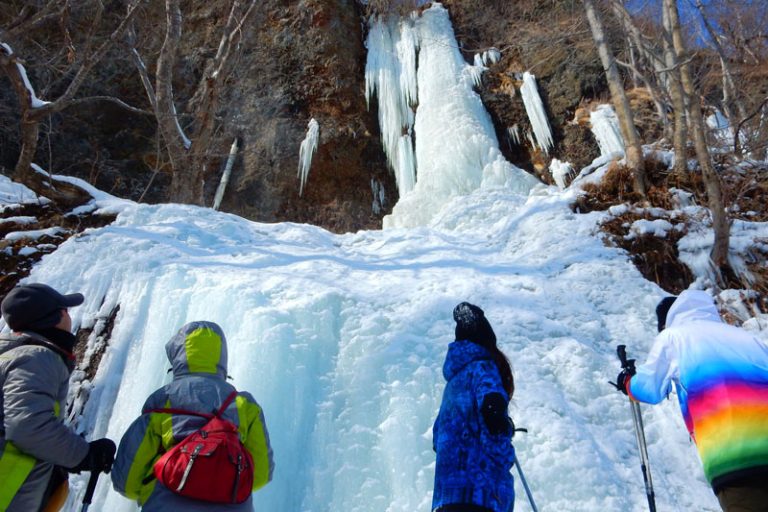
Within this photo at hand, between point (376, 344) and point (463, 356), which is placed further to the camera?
point (376, 344)

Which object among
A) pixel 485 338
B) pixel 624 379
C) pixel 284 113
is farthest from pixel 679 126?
pixel 284 113

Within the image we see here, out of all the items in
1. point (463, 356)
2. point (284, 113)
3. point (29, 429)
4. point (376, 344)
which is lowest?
point (29, 429)

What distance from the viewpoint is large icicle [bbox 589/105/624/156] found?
952 centimetres

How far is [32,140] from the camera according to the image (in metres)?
5.31

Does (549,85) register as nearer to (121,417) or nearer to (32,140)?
(32,140)

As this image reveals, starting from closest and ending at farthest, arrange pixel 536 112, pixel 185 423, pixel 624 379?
pixel 185 423, pixel 624 379, pixel 536 112

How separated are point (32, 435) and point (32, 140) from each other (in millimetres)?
4814

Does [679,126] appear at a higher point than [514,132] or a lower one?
lower

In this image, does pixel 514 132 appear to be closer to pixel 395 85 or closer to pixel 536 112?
pixel 536 112

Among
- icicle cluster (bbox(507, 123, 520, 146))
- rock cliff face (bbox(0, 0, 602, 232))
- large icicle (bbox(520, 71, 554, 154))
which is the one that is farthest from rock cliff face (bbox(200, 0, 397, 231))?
large icicle (bbox(520, 71, 554, 154))

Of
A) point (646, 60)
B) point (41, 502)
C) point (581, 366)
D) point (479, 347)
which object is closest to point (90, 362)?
point (41, 502)

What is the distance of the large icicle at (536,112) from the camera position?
10.8m

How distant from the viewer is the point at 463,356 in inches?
75.5

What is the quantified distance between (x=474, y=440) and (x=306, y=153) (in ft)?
35.9
